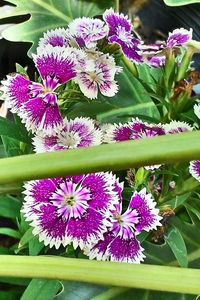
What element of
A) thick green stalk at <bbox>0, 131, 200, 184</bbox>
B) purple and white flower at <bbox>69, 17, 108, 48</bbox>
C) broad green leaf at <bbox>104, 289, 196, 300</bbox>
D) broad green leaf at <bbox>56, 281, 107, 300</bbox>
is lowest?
broad green leaf at <bbox>104, 289, 196, 300</bbox>

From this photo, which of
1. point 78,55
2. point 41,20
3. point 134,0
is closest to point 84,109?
point 78,55

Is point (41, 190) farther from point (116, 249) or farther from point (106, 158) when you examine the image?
point (106, 158)

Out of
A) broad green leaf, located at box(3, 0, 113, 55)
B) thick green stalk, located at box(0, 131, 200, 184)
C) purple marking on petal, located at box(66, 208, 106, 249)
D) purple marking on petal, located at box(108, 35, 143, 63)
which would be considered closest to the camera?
thick green stalk, located at box(0, 131, 200, 184)

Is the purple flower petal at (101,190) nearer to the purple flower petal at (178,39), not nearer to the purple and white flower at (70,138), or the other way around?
the purple and white flower at (70,138)

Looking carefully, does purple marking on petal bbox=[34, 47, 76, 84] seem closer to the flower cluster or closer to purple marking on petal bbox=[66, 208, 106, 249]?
the flower cluster

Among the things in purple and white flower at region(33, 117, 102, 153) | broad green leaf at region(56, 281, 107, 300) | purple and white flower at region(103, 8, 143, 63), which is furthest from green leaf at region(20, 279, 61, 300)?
purple and white flower at region(103, 8, 143, 63)

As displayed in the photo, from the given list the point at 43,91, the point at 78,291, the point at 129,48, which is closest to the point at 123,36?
the point at 129,48

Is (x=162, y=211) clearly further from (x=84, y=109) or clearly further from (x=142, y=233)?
(x=84, y=109)
